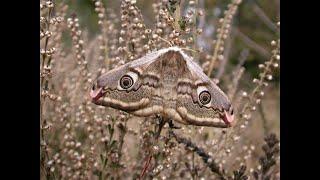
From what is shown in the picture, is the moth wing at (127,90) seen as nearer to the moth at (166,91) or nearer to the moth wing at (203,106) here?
the moth at (166,91)

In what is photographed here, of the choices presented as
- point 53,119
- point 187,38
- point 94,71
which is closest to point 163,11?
point 187,38

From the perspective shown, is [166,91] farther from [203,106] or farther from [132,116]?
[132,116]

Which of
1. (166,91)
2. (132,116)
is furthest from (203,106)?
(132,116)

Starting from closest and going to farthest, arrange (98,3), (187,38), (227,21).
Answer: (187,38) < (98,3) < (227,21)

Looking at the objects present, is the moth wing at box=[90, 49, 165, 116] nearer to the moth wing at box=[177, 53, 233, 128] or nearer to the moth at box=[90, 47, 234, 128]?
the moth at box=[90, 47, 234, 128]

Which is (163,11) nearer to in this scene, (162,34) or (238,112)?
(162,34)

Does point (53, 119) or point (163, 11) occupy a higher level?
point (163, 11)

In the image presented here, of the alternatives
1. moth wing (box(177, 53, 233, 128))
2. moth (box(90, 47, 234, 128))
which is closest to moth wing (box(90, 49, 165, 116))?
moth (box(90, 47, 234, 128))

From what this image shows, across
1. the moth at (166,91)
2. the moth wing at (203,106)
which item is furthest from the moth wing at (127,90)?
the moth wing at (203,106)
